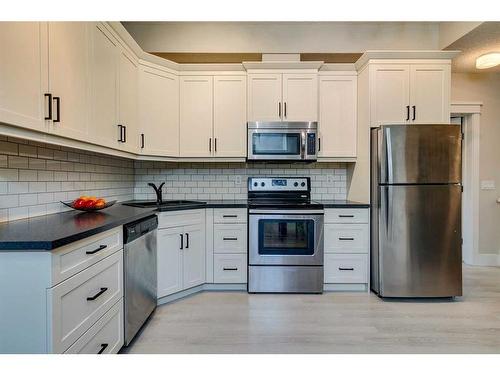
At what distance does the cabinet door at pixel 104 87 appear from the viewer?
220 centimetres

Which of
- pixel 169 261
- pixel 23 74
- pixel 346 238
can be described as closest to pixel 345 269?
pixel 346 238

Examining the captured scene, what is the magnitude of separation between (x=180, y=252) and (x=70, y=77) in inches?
66.6

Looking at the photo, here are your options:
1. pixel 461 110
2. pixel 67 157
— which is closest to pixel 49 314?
pixel 67 157

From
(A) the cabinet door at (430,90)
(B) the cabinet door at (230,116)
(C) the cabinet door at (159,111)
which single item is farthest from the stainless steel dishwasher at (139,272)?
(A) the cabinet door at (430,90)

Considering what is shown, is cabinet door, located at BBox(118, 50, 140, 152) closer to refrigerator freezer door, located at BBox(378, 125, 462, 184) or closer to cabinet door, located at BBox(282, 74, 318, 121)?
cabinet door, located at BBox(282, 74, 318, 121)

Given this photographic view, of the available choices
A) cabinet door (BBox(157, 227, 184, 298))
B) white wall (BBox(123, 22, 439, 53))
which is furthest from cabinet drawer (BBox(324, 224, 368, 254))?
white wall (BBox(123, 22, 439, 53))

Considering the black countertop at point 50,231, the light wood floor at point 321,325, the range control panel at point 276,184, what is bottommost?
the light wood floor at point 321,325

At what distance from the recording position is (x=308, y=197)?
3.69m

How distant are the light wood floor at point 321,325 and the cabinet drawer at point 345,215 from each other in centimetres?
72

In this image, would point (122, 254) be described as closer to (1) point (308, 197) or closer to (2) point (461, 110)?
(1) point (308, 197)

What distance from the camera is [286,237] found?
10.3 ft

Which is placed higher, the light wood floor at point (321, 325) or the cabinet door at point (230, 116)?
the cabinet door at point (230, 116)

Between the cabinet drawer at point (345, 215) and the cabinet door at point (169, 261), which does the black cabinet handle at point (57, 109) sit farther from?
the cabinet drawer at point (345, 215)

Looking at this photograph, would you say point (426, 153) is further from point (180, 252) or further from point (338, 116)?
point (180, 252)
